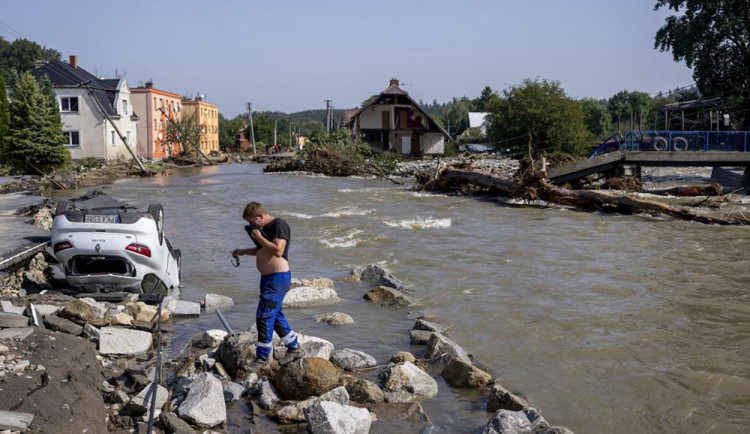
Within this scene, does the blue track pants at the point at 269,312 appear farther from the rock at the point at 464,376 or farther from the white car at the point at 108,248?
the white car at the point at 108,248

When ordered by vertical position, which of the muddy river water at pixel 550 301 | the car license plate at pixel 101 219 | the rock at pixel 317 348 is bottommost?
the muddy river water at pixel 550 301

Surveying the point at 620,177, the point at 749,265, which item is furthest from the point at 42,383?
the point at 620,177

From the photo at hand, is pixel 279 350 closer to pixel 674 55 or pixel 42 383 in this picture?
pixel 42 383

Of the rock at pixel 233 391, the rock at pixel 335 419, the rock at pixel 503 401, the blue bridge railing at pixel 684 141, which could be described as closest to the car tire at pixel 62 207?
the rock at pixel 233 391

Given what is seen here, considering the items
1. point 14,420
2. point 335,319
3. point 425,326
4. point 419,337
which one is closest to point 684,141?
point 425,326

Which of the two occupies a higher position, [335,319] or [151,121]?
[151,121]

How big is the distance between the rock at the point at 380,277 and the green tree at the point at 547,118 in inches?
1338

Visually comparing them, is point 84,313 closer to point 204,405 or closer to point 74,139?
point 204,405

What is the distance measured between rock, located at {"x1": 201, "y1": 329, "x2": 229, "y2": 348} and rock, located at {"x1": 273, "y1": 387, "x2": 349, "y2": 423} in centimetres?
200

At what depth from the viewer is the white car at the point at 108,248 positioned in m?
9.11

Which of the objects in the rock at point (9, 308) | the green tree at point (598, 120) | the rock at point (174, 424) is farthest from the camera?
the green tree at point (598, 120)

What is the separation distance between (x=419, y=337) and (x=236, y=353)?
2571 mm

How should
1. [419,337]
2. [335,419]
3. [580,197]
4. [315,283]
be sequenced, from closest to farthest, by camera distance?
1. [335,419]
2. [419,337]
3. [315,283]
4. [580,197]

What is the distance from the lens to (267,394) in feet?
20.9
